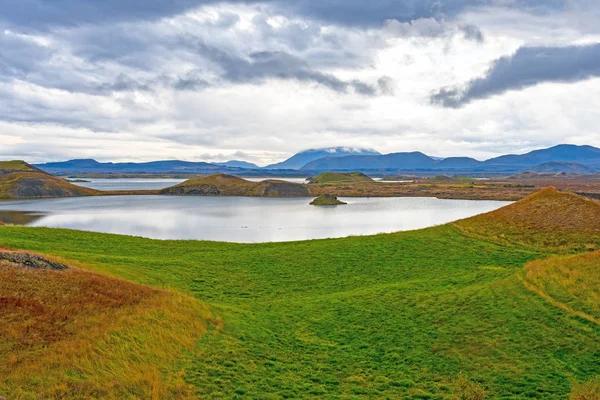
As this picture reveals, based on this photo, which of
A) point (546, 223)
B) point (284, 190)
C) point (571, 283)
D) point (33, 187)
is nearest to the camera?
point (571, 283)

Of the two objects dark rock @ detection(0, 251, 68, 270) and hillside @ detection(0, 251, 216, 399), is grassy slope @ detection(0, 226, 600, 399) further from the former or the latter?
dark rock @ detection(0, 251, 68, 270)

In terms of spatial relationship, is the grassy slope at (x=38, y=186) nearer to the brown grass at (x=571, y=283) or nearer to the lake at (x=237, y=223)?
the lake at (x=237, y=223)

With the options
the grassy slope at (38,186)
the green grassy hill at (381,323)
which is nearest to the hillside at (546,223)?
the green grassy hill at (381,323)

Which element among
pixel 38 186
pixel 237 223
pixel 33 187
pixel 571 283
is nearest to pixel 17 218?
pixel 237 223

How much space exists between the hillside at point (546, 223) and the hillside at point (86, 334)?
101ft

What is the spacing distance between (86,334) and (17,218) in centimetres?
8786

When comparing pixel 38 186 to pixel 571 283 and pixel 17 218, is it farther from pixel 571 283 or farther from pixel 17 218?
pixel 571 283

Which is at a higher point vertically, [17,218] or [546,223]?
[546,223]

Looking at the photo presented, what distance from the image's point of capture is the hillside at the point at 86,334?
37.8ft

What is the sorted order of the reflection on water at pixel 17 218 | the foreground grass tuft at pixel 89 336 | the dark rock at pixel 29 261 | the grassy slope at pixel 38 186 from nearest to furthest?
the foreground grass tuft at pixel 89 336
the dark rock at pixel 29 261
the reflection on water at pixel 17 218
the grassy slope at pixel 38 186

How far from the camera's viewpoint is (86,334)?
13797mm

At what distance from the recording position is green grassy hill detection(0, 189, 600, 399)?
13.7m

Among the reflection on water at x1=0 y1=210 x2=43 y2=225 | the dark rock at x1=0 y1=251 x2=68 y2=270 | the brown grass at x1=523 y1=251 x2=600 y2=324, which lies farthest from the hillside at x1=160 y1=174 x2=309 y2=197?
the dark rock at x1=0 y1=251 x2=68 y2=270

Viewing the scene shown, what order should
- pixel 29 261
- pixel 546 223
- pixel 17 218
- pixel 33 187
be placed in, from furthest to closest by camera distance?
1. pixel 33 187
2. pixel 17 218
3. pixel 546 223
4. pixel 29 261
